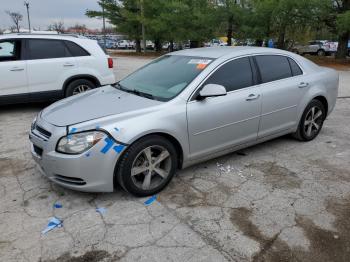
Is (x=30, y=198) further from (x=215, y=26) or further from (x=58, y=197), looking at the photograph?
(x=215, y=26)

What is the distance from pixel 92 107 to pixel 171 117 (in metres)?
0.89

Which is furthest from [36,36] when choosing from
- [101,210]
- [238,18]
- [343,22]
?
[238,18]

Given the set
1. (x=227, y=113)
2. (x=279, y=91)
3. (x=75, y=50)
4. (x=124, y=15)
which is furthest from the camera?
(x=124, y=15)

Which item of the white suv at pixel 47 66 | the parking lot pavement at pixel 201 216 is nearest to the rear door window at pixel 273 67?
the parking lot pavement at pixel 201 216

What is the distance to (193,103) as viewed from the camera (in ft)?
12.6

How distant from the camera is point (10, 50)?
276 inches

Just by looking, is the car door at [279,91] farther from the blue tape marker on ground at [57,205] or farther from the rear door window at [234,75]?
the blue tape marker on ground at [57,205]

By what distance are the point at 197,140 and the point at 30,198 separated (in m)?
1.91

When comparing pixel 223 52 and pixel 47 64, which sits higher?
pixel 223 52

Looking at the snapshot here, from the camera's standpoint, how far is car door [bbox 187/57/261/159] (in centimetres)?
390

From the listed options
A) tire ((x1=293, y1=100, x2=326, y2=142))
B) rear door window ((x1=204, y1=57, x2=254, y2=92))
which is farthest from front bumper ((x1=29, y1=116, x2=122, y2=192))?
tire ((x1=293, y1=100, x2=326, y2=142))

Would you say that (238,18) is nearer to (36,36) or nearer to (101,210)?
(36,36)

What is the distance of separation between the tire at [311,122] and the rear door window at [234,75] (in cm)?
134

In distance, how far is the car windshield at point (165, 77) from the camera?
3975 millimetres
